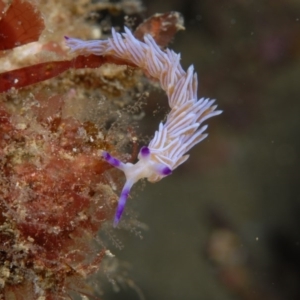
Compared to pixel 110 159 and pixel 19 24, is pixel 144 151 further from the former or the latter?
pixel 19 24

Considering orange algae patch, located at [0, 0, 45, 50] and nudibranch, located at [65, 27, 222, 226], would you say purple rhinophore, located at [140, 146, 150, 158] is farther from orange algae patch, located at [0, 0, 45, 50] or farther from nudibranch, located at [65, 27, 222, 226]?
orange algae patch, located at [0, 0, 45, 50]

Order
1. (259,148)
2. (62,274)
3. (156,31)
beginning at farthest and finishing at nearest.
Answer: (259,148), (156,31), (62,274)

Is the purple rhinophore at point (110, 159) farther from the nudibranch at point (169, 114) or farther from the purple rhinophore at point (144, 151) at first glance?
the purple rhinophore at point (144, 151)

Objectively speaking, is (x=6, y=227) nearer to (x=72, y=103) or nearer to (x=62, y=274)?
(x=62, y=274)

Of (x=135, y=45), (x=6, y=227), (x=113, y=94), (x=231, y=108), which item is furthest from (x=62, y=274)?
(x=231, y=108)

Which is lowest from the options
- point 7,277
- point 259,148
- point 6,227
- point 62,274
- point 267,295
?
point 267,295

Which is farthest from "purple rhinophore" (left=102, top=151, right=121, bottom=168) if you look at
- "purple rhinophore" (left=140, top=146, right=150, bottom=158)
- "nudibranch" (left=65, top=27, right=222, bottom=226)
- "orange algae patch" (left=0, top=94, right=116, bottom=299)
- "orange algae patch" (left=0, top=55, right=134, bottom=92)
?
"orange algae patch" (left=0, top=55, right=134, bottom=92)
